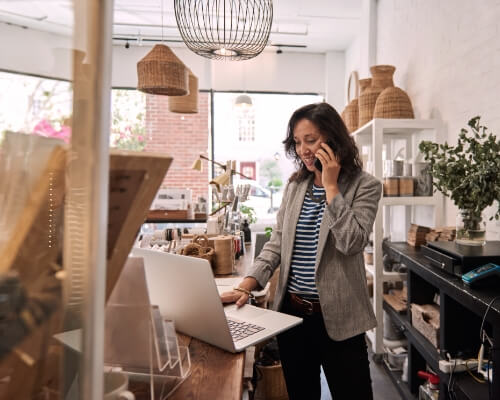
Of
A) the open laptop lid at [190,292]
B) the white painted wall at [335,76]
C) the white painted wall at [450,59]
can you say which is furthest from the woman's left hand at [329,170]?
the white painted wall at [335,76]

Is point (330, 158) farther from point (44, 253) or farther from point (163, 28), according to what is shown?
point (163, 28)

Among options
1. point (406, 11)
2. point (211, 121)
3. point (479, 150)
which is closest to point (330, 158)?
point (479, 150)

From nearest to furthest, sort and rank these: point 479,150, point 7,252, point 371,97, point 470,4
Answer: point 7,252
point 479,150
point 470,4
point 371,97

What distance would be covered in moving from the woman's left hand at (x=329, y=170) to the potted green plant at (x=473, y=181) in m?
0.58

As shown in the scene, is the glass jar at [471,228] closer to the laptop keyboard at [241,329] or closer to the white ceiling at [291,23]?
the laptop keyboard at [241,329]

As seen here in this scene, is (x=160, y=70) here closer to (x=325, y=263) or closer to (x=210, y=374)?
(x=325, y=263)

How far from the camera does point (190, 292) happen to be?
938mm

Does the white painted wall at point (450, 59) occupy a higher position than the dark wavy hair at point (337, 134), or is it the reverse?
the white painted wall at point (450, 59)

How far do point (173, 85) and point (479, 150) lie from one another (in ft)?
7.12

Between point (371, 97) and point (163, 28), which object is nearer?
point (371, 97)

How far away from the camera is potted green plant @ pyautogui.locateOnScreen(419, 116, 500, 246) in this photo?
1.68m

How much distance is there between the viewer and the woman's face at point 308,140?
1.62 metres

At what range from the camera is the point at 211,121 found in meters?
6.36

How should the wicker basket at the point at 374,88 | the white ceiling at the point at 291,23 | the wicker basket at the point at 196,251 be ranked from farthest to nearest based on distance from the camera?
1. the white ceiling at the point at 291,23
2. the wicker basket at the point at 374,88
3. the wicker basket at the point at 196,251
